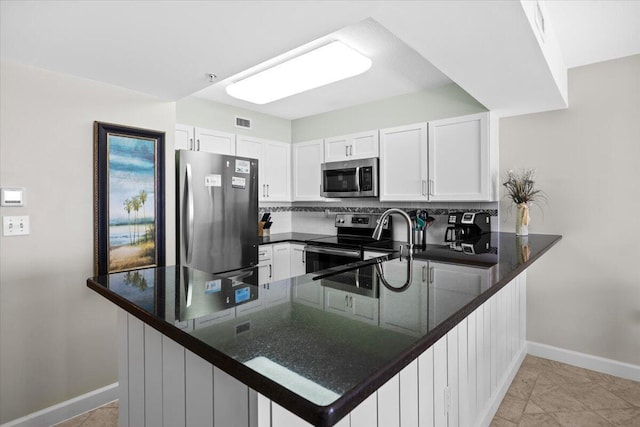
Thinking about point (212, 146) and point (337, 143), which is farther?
point (337, 143)

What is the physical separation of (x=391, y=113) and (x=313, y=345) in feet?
10.7

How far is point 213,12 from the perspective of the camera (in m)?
1.46

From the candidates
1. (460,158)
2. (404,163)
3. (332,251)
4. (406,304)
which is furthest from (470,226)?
(406,304)

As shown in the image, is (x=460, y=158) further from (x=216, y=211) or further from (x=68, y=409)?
(x=68, y=409)

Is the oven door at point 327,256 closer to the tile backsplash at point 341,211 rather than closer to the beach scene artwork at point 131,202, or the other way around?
the tile backsplash at point 341,211

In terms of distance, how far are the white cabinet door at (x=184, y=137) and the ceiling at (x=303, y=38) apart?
921 millimetres

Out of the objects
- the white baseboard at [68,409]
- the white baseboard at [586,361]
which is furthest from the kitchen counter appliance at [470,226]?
the white baseboard at [68,409]

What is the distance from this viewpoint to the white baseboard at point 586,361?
8.69ft

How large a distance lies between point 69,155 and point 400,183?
8.86 ft

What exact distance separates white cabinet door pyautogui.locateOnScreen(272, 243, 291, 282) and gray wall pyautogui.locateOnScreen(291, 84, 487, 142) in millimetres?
1426

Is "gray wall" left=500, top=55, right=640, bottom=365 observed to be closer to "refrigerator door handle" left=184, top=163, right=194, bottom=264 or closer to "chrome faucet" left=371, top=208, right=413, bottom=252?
"chrome faucet" left=371, top=208, right=413, bottom=252

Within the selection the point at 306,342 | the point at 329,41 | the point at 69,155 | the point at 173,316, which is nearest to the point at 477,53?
the point at 329,41

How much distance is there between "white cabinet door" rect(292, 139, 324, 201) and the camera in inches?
164

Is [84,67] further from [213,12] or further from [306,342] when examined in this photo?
[306,342]
